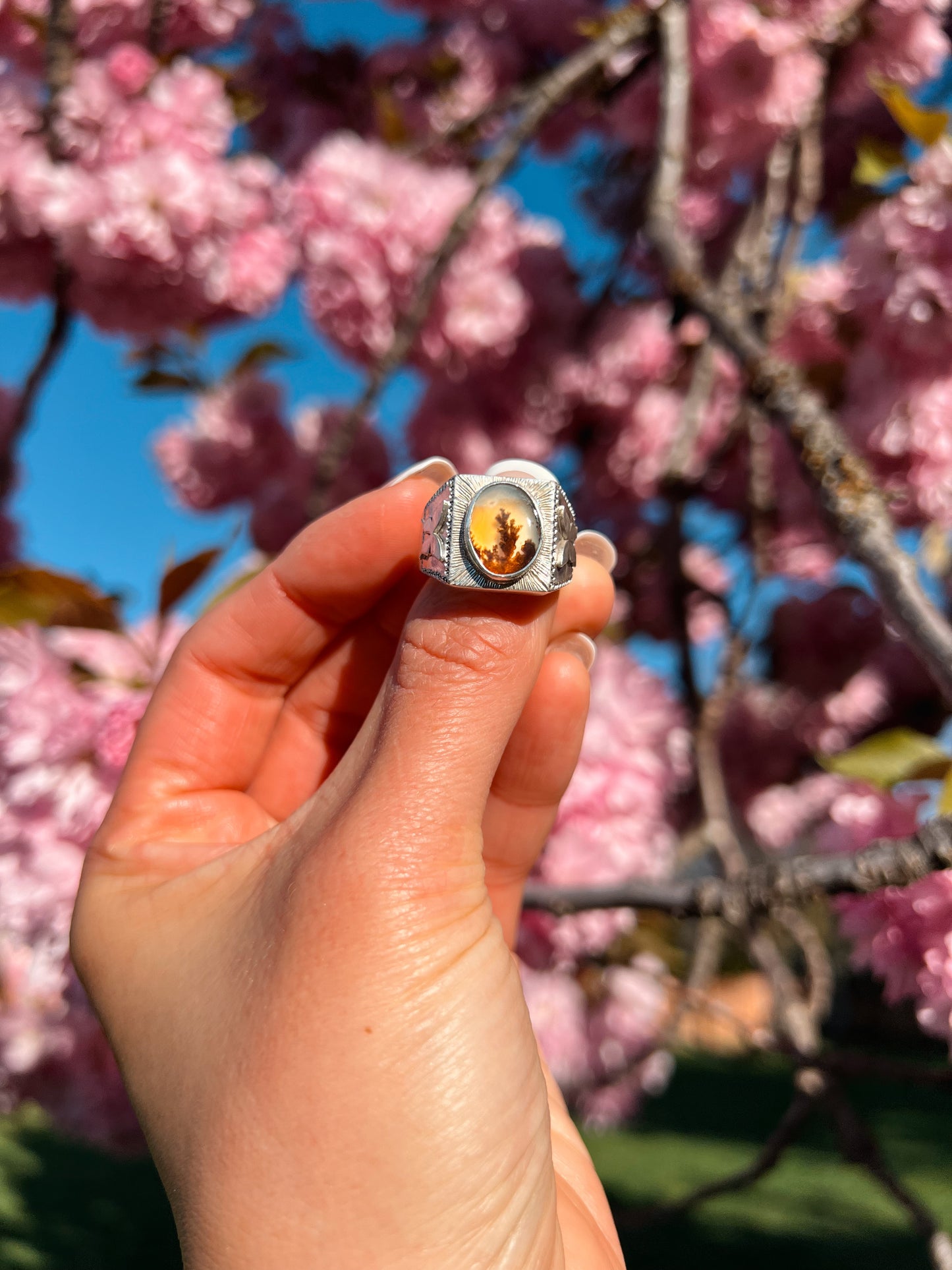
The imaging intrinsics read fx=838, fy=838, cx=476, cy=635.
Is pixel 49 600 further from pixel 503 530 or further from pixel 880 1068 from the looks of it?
pixel 880 1068

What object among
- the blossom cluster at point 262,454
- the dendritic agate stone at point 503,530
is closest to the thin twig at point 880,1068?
the dendritic agate stone at point 503,530

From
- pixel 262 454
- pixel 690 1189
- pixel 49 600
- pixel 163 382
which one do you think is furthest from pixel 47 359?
pixel 690 1189

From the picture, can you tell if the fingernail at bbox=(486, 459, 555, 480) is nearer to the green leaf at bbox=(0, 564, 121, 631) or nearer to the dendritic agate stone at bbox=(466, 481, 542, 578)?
the dendritic agate stone at bbox=(466, 481, 542, 578)

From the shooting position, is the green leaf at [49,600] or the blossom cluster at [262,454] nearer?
the green leaf at [49,600]

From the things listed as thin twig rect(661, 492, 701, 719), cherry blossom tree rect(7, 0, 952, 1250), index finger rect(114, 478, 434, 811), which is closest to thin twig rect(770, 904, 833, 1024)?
cherry blossom tree rect(7, 0, 952, 1250)

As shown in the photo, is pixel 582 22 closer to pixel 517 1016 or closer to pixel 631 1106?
pixel 517 1016

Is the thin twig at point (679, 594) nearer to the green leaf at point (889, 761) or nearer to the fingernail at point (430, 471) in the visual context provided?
the green leaf at point (889, 761)
